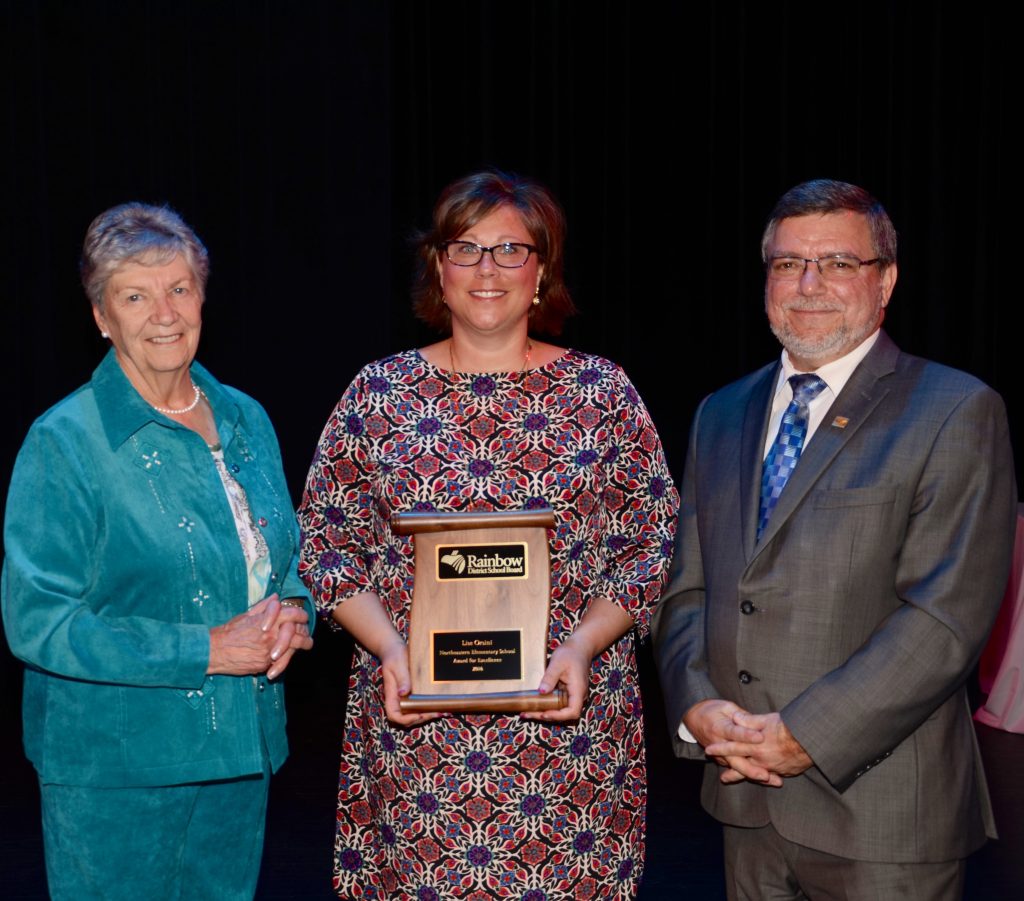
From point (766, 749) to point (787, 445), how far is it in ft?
1.87

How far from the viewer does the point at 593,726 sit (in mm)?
2531

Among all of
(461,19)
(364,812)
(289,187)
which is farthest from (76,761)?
(461,19)

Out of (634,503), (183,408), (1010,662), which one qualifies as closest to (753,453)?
(634,503)

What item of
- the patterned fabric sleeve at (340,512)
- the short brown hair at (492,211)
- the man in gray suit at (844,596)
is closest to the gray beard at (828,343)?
the man in gray suit at (844,596)

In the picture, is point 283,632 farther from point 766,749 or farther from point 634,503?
point 766,749

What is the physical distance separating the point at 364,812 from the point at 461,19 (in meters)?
5.03

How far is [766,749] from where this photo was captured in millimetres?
2213

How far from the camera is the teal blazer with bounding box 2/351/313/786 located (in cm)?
223

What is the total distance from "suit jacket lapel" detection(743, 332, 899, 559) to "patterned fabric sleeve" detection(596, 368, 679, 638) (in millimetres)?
338

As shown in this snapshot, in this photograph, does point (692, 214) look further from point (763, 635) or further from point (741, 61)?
point (763, 635)

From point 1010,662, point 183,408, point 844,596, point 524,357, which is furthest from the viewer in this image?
point 1010,662

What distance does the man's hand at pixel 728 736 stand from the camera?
7.33ft

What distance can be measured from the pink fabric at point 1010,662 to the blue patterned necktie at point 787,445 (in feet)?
10.7

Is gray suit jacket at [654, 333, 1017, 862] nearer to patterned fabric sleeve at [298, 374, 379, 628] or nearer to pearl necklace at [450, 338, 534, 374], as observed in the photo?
pearl necklace at [450, 338, 534, 374]
